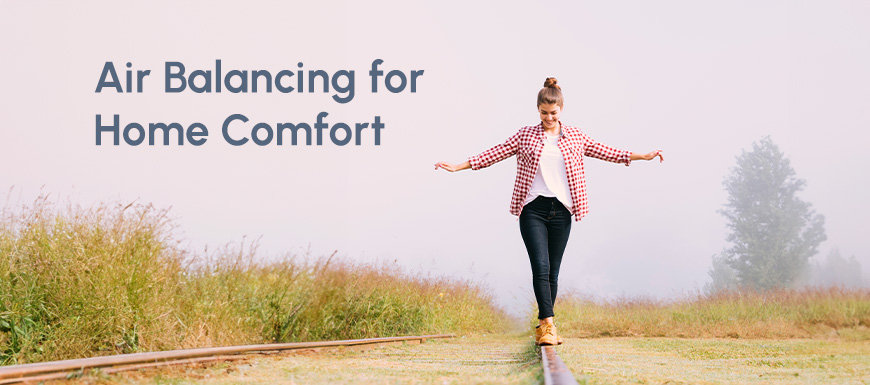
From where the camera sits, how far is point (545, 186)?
595cm

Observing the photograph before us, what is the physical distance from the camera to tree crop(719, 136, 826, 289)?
37.4 metres

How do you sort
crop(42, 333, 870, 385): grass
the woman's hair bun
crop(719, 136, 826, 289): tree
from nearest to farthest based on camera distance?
1. crop(42, 333, 870, 385): grass
2. the woman's hair bun
3. crop(719, 136, 826, 289): tree

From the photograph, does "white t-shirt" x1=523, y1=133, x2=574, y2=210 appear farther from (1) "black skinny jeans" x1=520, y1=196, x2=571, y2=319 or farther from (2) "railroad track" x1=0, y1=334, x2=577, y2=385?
(2) "railroad track" x1=0, y1=334, x2=577, y2=385

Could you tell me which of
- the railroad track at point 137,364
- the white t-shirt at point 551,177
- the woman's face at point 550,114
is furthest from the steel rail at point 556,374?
the woman's face at point 550,114

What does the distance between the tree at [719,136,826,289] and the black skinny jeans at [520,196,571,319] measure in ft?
108

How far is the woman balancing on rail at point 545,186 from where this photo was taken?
5961 mm

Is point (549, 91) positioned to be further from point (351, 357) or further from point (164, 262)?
point (164, 262)

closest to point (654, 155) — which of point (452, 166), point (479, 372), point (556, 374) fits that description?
point (452, 166)

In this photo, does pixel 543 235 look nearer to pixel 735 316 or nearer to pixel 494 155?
pixel 494 155

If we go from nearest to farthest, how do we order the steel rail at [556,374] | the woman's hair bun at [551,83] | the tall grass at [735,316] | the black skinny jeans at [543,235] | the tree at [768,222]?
the steel rail at [556,374] < the black skinny jeans at [543,235] < the woman's hair bun at [551,83] < the tall grass at [735,316] < the tree at [768,222]

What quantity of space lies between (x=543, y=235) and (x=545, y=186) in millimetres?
377

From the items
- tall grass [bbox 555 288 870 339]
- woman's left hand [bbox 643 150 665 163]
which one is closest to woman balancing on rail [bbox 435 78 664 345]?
woman's left hand [bbox 643 150 665 163]

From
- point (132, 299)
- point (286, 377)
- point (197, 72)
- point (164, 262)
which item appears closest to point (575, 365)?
point (286, 377)

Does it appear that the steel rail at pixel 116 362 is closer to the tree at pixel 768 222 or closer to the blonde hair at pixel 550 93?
the blonde hair at pixel 550 93
